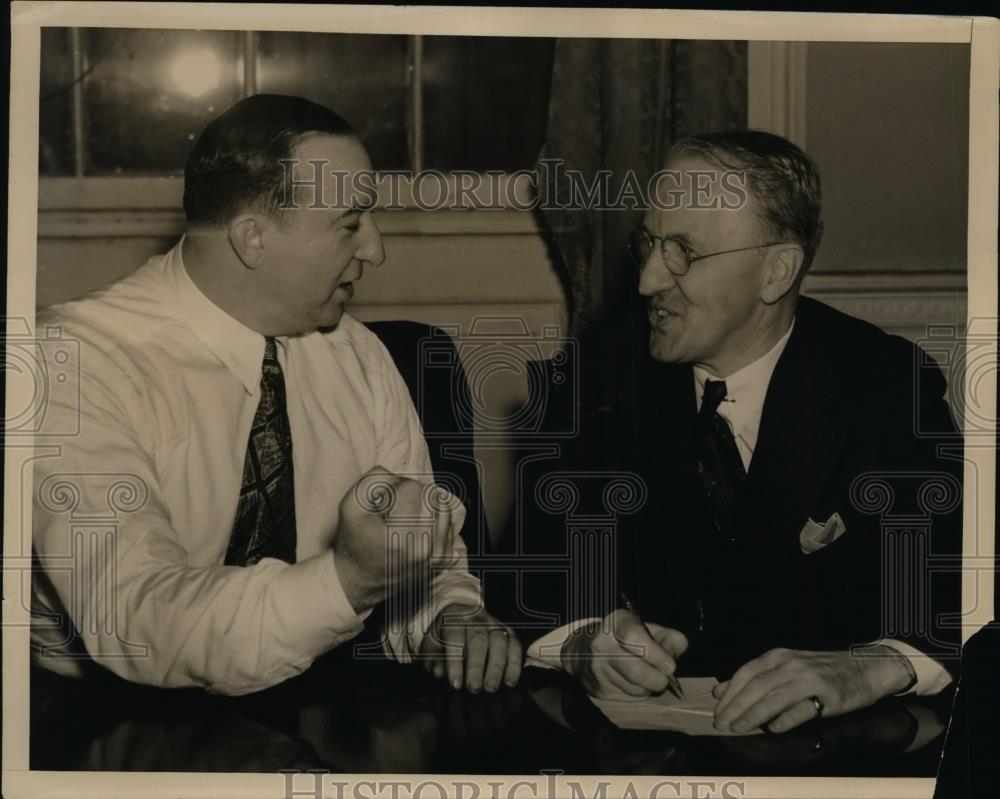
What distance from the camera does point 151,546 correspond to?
9.71ft

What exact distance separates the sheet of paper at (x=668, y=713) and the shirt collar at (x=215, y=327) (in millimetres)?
1045

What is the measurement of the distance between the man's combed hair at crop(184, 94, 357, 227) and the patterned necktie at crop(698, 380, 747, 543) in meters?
1.02

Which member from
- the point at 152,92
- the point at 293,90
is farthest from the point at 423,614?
the point at 152,92

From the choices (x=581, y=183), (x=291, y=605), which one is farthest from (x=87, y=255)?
(x=581, y=183)

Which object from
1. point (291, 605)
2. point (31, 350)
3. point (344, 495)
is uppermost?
point (31, 350)

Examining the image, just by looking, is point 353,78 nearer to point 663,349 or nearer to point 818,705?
point 663,349

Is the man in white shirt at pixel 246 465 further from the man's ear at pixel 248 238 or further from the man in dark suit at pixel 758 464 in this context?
the man in dark suit at pixel 758 464

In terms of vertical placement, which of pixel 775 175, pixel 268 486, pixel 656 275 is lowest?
pixel 268 486

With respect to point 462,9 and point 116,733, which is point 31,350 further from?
point 462,9

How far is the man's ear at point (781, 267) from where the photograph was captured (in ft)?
10.0

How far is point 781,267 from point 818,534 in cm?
59

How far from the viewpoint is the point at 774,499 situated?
3062 mm

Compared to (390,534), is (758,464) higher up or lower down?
higher up

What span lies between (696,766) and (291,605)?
3.08 ft
